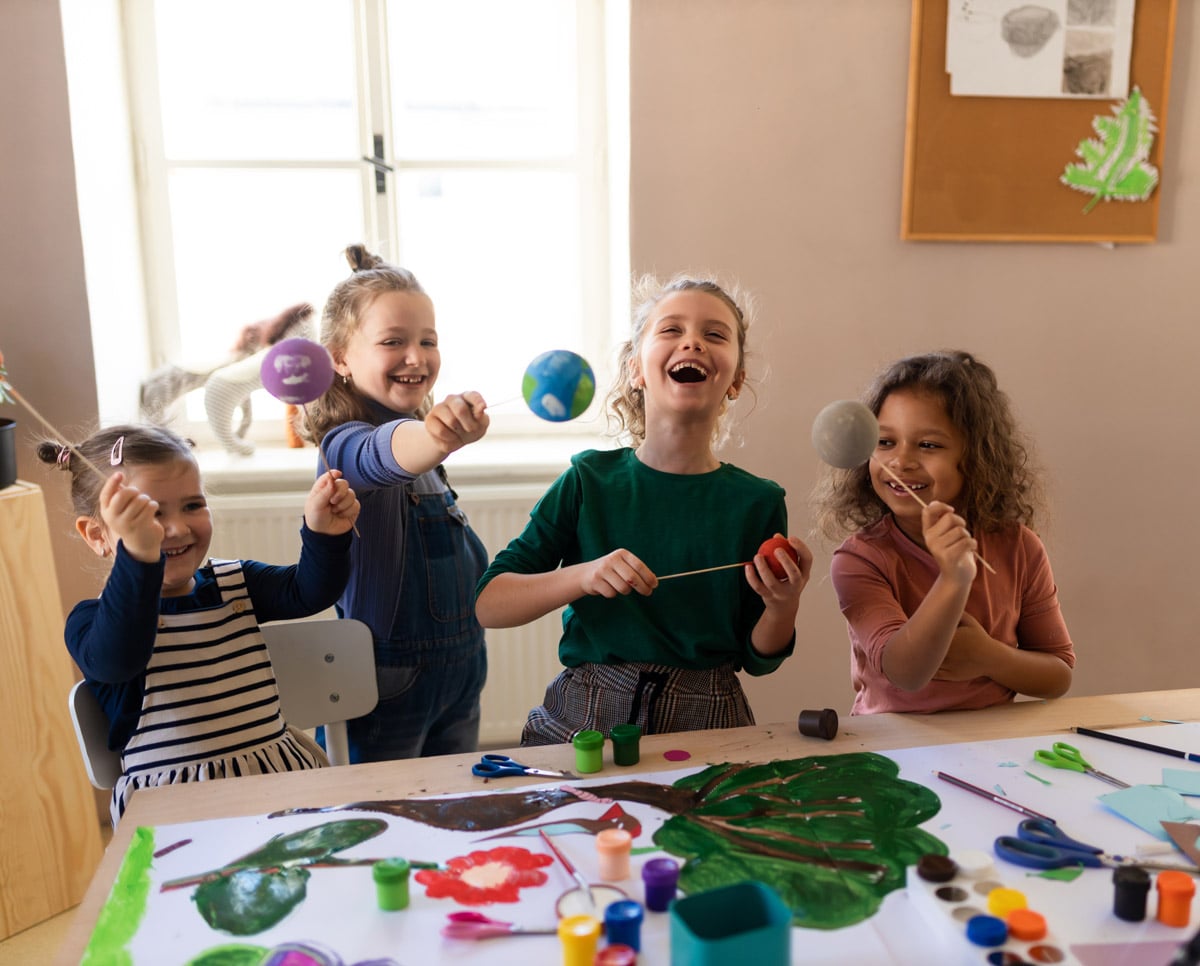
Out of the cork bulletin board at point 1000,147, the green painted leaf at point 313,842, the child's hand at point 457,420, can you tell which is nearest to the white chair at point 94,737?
the green painted leaf at point 313,842

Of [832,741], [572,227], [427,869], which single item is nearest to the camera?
[427,869]

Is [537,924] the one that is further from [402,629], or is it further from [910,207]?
[910,207]

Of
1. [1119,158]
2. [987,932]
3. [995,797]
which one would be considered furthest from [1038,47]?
[987,932]

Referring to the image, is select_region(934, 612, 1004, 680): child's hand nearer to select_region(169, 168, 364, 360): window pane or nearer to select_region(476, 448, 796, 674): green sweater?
select_region(476, 448, 796, 674): green sweater

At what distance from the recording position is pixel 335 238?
2756 millimetres

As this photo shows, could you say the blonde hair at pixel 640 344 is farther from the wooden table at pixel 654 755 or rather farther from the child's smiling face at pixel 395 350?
the wooden table at pixel 654 755

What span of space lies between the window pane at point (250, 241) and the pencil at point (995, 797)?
2175mm

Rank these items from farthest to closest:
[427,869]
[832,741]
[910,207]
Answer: [910,207] → [832,741] → [427,869]

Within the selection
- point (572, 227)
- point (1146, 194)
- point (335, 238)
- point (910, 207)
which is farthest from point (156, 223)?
point (1146, 194)

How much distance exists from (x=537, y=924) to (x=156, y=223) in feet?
7.91

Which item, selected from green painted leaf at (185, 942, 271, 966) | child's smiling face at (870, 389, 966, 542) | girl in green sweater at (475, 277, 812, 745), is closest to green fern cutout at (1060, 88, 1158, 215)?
child's smiling face at (870, 389, 966, 542)

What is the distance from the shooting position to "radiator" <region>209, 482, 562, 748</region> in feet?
7.95

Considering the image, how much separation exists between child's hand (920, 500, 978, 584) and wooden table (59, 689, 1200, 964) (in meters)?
0.22

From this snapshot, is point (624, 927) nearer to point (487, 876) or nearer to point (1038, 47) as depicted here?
point (487, 876)
